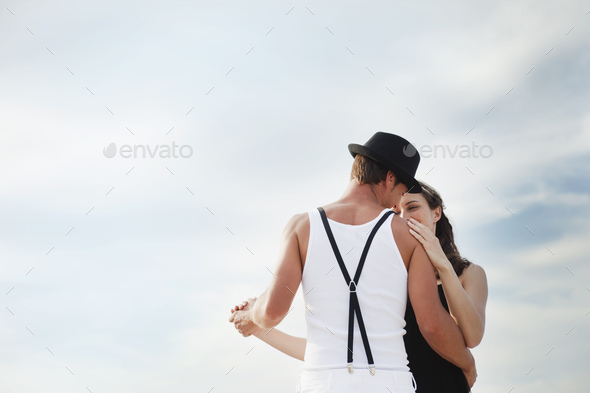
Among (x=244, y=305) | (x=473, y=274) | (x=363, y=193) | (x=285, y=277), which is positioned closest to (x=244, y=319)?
(x=244, y=305)

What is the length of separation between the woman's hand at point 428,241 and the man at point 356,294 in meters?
0.09

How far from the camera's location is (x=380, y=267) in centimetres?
394

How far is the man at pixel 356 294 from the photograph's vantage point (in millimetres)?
3805

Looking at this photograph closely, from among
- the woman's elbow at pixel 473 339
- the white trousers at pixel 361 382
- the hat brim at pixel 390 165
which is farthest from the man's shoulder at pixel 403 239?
the woman's elbow at pixel 473 339

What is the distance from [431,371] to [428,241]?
4.27 ft

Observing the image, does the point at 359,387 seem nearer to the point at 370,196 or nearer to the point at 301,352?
the point at 370,196

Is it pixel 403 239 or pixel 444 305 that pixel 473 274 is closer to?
pixel 444 305

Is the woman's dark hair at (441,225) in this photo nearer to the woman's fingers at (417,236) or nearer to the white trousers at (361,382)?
the woman's fingers at (417,236)

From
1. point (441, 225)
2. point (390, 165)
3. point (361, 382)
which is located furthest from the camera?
point (441, 225)

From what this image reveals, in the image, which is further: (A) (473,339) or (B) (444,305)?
(B) (444,305)

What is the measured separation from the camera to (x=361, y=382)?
3.74 metres

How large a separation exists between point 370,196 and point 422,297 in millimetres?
810

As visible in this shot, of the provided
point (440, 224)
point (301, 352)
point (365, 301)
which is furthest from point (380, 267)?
point (440, 224)

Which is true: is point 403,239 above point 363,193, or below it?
below
